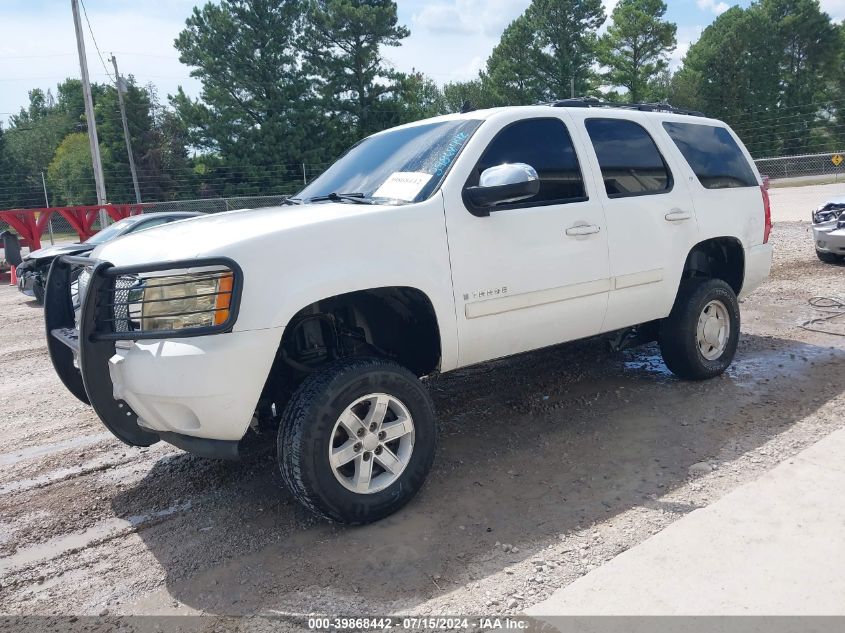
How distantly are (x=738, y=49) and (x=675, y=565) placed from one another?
219ft

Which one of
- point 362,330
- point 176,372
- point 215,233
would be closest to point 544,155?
point 362,330

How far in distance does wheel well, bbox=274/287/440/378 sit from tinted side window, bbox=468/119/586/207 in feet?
3.03

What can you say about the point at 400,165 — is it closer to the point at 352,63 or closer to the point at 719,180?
the point at 719,180

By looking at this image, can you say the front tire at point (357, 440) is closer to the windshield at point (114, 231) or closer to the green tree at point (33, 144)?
the windshield at point (114, 231)

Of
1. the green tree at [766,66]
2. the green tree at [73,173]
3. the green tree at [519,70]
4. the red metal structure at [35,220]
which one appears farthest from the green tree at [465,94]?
the red metal structure at [35,220]

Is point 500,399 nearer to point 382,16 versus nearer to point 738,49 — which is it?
point 382,16

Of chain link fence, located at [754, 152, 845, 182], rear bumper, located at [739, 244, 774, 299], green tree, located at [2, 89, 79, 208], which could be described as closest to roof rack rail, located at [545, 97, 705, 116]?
rear bumper, located at [739, 244, 774, 299]

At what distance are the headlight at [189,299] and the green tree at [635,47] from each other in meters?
55.9

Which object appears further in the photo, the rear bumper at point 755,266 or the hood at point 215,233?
the rear bumper at point 755,266

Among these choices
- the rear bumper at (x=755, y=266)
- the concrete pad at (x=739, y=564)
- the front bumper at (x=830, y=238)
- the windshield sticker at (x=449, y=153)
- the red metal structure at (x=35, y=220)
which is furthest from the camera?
the red metal structure at (x=35, y=220)

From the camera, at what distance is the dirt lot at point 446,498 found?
9.71ft

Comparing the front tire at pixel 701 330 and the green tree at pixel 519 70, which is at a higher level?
the green tree at pixel 519 70

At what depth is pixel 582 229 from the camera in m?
4.31

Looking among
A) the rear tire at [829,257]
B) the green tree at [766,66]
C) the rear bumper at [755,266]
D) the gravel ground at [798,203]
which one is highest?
the green tree at [766,66]
